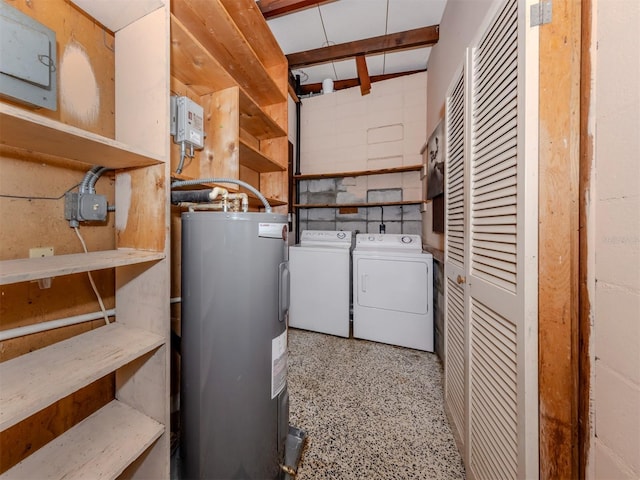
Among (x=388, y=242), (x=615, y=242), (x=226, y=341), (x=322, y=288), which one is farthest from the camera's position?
(x=388, y=242)

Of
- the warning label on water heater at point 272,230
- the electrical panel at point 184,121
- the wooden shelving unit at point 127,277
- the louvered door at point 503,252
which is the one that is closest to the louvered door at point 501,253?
the louvered door at point 503,252

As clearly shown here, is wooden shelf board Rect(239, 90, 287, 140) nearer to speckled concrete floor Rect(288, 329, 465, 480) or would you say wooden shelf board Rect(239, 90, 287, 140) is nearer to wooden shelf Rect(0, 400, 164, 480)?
wooden shelf Rect(0, 400, 164, 480)

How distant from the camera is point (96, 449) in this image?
77 centimetres

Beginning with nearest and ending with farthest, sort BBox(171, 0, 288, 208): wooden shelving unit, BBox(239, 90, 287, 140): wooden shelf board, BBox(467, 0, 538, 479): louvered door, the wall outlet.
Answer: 1. BBox(467, 0, 538, 479): louvered door
2. the wall outlet
3. BBox(171, 0, 288, 208): wooden shelving unit
4. BBox(239, 90, 287, 140): wooden shelf board

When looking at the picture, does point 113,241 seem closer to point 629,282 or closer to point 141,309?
point 141,309

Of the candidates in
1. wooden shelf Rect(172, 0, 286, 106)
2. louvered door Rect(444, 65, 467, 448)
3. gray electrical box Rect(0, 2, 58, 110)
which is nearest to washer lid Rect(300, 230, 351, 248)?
louvered door Rect(444, 65, 467, 448)

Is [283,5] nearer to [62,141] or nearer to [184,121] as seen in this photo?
[184,121]

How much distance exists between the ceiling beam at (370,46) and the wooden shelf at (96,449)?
10.1 feet

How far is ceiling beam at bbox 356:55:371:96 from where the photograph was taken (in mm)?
2469

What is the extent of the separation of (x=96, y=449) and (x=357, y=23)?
3178 millimetres

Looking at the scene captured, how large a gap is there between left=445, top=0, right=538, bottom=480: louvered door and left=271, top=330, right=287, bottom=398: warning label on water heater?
81 centimetres

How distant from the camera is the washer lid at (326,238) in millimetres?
2771

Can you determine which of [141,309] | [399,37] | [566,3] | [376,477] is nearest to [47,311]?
[141,309]

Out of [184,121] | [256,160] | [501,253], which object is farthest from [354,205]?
[501,253]
